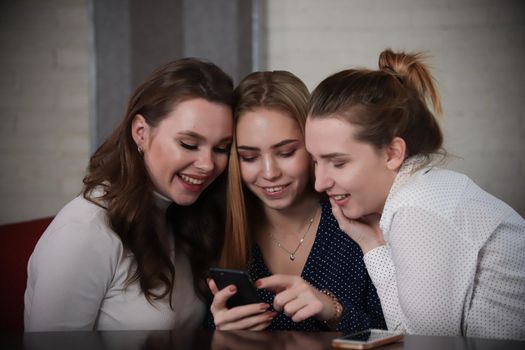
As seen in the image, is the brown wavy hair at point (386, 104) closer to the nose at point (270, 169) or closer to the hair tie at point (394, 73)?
the hair tie at point (394, 73)

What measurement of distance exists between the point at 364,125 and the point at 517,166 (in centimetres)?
225

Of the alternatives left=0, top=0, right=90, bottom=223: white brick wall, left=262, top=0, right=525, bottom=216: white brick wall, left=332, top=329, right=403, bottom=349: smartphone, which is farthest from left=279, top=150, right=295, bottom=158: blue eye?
left=0, top=0, right=90, bottom=223: white brick wall

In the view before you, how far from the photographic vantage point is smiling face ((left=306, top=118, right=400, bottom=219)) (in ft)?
6.05

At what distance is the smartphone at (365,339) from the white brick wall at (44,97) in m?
3.24

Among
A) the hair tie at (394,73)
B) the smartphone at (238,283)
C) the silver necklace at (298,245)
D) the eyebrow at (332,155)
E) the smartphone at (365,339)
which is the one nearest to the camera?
the smartphone at (365,339)

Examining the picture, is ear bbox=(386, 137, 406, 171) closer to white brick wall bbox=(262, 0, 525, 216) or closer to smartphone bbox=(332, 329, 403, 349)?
smartphone bbox=(332, 329, 403, 349)

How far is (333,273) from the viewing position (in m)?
2.17

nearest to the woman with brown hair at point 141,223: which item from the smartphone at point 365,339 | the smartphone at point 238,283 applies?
the smartphone at point 238,283

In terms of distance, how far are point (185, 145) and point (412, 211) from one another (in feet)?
2.18

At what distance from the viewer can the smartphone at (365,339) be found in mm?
1237

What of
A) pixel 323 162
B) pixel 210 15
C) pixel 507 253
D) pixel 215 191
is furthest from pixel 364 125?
pixel 210 15

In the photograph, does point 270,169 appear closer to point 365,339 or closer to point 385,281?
point 385,281

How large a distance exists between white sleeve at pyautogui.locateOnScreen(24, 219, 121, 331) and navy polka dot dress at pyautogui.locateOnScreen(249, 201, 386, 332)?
50 centimetres

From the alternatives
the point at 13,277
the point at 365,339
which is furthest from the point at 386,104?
the point at 13,277
